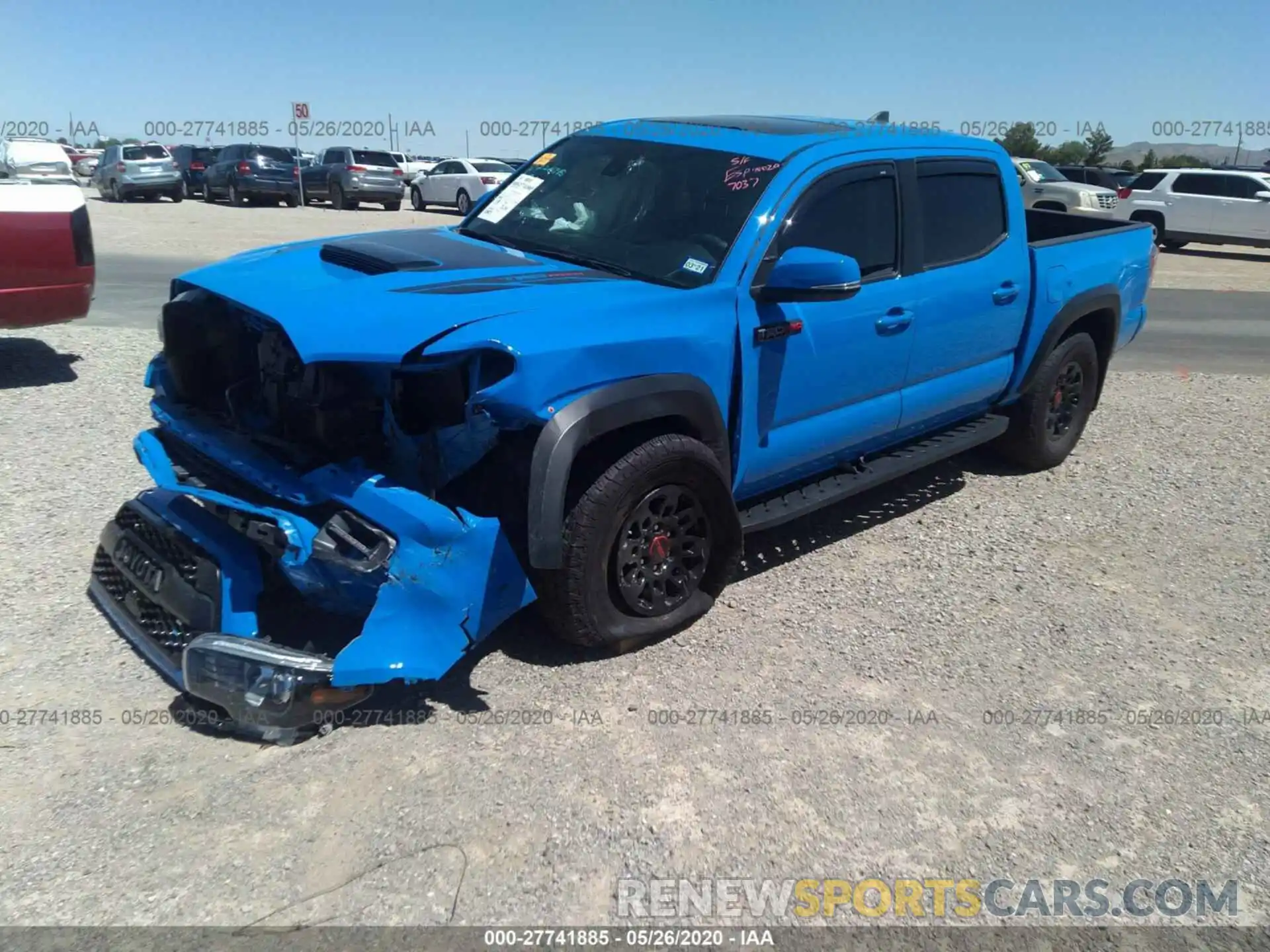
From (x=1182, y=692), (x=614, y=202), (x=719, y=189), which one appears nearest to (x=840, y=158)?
(x=719, y=189)

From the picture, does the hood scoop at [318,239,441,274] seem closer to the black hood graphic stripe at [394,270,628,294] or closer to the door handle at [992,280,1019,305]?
the black hood graphic stripe at [394,270,628,294]

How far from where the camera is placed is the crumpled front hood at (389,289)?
10.2 feet

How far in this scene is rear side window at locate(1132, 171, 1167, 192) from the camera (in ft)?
70.7

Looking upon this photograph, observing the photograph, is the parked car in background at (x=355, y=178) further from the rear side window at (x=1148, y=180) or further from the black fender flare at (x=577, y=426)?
the black fender flare at (x=577, y=426)

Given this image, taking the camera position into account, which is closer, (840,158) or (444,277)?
(444,277)

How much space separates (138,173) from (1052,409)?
26969 mm

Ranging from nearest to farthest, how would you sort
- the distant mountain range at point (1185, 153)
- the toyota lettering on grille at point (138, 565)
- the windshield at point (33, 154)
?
the toyota lettering on grille at point (138, 565) < the windshield at point (33, 154) < the distant mountain range at point (1185, 153)

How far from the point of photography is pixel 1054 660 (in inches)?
154

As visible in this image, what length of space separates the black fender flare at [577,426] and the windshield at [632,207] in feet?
1.71

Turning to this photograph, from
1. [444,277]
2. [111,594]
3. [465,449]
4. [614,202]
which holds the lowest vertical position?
[111,594]

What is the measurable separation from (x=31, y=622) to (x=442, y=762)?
1.90 metres

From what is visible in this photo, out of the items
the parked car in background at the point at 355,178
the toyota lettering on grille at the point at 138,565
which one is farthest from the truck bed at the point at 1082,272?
the parked car in background at the point at 355,178

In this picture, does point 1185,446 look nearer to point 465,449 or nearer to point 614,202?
point 614,202

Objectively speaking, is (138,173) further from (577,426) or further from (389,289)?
(577,426)
